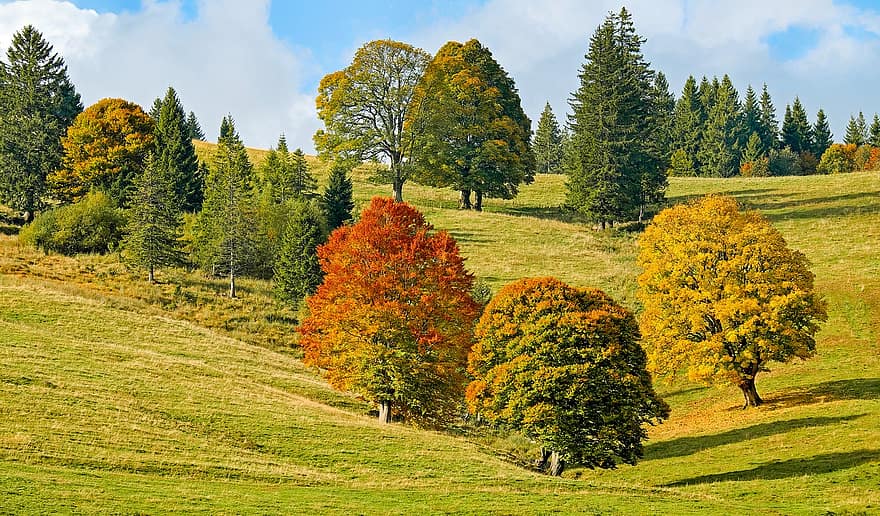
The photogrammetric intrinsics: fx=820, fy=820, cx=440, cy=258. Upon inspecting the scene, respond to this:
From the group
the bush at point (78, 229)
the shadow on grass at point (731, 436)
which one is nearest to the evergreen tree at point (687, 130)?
the bush at point (78, 229)

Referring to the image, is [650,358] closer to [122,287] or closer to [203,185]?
[122,287]

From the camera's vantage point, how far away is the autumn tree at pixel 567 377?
38531 mm

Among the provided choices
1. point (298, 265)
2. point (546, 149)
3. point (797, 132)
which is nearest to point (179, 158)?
point (298, 265)

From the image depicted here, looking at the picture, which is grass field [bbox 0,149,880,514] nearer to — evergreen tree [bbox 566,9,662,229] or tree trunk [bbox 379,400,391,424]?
tree trunk [bbox 379,400,391,424]

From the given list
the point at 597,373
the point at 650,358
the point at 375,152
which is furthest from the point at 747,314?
the point at 375,152

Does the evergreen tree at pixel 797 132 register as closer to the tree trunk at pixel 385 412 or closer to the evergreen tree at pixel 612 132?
the evergreen tree at pixel 612 132

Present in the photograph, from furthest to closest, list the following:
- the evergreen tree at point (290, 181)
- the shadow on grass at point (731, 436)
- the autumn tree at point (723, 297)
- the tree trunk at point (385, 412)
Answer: the evergreen tree at point (290, 181)
the tree trunk at point (385, 412)
the autumn tree at point (723, 297)
the shadow on grass at point (731, 436)

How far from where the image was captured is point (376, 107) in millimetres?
86750

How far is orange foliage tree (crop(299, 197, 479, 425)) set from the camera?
151 feet

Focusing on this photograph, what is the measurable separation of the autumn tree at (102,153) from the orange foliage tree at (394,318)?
2138 inches

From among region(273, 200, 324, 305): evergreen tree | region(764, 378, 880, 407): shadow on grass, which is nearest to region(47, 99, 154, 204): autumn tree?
region(273, 200, 324, 305): evergreen tree

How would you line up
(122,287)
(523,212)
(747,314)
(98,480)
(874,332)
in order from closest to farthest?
(98,480) → (747,314) → (874,332) → (122,287) → (523,212)

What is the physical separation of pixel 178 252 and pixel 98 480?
55465mm

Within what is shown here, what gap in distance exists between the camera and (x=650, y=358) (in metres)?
48.5
